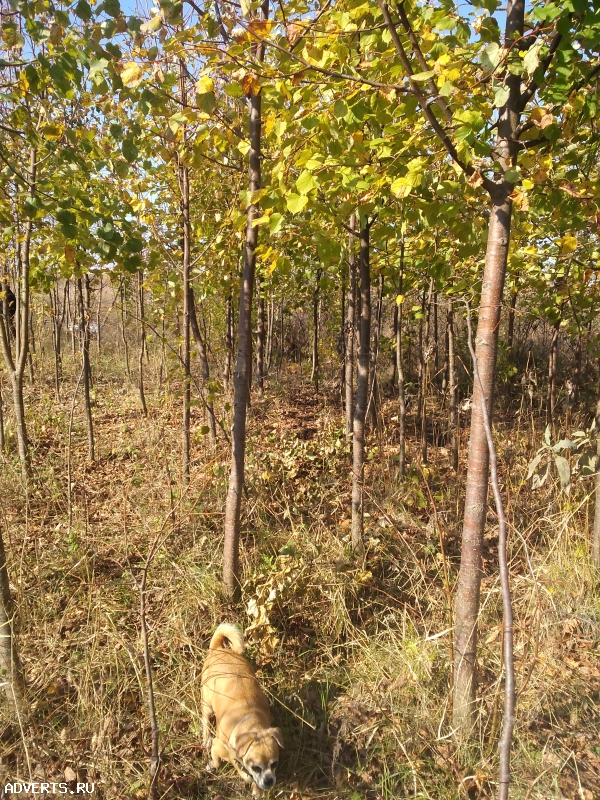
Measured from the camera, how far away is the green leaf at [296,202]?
1.83 metres

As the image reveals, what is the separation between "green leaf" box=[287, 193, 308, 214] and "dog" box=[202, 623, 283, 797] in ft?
6.97

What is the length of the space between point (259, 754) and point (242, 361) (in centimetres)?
197

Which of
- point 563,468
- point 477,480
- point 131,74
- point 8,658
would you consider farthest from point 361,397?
point 8,658

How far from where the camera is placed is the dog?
2.02 metres

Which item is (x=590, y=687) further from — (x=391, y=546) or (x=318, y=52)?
(x=318, y=52)

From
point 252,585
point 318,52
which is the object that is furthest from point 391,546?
point 318,52

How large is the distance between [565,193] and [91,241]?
2.29m

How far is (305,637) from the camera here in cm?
301

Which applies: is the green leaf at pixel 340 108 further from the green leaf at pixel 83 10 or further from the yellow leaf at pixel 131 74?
the green leaf at pixel 83 10

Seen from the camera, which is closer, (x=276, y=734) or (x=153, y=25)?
(x=153, y=25)

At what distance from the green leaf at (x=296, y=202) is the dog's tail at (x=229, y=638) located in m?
2.14

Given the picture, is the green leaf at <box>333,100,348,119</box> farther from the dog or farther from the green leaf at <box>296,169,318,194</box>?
the dog

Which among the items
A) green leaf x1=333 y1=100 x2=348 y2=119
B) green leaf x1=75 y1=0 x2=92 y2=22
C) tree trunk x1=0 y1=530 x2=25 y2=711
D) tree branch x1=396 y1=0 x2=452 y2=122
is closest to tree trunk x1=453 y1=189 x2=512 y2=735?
tree branch x1=396 y1=0 x2=452 y2=122

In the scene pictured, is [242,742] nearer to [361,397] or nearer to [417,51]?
[361,397]
